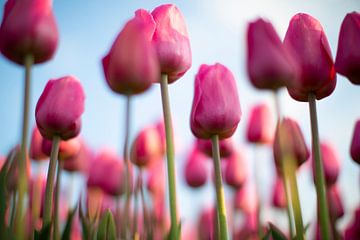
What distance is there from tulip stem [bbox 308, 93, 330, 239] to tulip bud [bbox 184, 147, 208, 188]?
1.48 m

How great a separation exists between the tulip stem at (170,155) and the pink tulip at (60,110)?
0.27 metres

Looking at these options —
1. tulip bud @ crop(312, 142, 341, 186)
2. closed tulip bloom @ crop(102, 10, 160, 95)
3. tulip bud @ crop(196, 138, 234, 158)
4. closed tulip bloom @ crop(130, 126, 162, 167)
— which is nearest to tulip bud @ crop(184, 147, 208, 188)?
closed tulip bloom @ crop(130, 126, 162, 167)

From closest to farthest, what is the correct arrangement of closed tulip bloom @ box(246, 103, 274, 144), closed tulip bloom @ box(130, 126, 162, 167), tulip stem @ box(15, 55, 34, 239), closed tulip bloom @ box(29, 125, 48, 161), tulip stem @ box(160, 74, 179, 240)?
1. tulip stem @ box(15, 55, 34, 239)
2. tulip stem @ box(160, 74, 179, 240)
3. closed tulip bloom @ box(29, 125, 48, 161)
4. closed tulip bloom @ box(130, 126, 162, 167)
5. closed tulip bloom @ box(246, 103, 274, 144)

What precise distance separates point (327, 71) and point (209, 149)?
2.63 ft

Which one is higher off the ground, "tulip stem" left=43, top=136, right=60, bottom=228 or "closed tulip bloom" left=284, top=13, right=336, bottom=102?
"closed tulip bloom" left=284, top=13, right=336, bottom=102

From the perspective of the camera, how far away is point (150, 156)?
7.07ft

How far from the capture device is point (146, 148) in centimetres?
217

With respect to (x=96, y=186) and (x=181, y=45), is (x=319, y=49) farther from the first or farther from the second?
(x=96, y=186)

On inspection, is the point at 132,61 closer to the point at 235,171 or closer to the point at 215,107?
the point at 215,107

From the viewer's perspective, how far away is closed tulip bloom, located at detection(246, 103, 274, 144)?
225cm

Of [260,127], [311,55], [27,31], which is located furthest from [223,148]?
[27,31]

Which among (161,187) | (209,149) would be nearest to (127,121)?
(209,149)

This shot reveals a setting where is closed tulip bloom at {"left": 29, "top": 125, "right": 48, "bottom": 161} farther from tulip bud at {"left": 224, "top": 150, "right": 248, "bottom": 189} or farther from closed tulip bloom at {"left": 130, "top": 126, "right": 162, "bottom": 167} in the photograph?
tulip bud at {"left": 224, "top": 150, "right": 248, "bottom": 189}

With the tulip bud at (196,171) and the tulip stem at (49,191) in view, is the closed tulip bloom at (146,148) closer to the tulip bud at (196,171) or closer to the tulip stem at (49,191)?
the tulip bud at (196,171)
